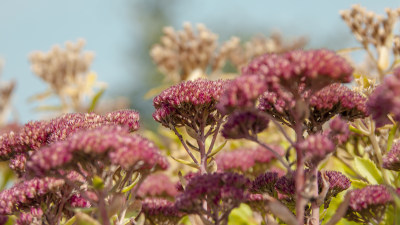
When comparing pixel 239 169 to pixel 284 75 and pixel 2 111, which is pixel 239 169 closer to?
pixel 284 75

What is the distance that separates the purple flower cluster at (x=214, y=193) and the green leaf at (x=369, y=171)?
3.54 feet

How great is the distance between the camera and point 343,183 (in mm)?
2092

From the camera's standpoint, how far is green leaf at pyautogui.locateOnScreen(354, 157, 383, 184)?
8.54ft

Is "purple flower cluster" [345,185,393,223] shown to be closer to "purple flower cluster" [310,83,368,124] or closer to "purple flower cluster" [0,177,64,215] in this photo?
"purple flower cluster" [310,83,368,124]

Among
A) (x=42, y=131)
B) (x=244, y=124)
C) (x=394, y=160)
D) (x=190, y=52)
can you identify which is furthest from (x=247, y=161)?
(x=190, y=52)

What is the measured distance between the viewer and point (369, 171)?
8.69ft

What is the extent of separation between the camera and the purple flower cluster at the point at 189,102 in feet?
7.18

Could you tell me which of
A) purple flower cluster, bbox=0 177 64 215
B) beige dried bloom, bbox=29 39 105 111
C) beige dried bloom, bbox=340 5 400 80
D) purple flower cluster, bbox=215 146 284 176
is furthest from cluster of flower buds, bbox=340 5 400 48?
beige dried bloom, bbox=29 39 105 111

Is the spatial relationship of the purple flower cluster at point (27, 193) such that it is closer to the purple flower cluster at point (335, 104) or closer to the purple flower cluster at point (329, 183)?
the purple flower cluster at point (329, 183)

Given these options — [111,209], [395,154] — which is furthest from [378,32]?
[111,209]

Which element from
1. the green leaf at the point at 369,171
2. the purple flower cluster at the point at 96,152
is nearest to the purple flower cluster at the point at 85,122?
the purple flower cluster at the point at 96,152

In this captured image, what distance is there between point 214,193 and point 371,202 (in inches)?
24.6

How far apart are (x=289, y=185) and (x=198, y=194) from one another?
505 mm

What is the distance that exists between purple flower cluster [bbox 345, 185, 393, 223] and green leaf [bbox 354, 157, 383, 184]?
63 cm
